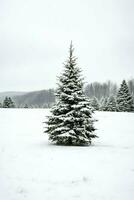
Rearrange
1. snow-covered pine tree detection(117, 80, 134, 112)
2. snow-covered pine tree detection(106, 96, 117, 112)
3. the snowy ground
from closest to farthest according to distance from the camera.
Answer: the snowy ground < snow-covered pine tree detection(117, 80, 134, 112) < snow-covered pine tree detection(106, 96, 117, 112)

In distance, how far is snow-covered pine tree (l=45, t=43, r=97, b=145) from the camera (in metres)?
14.7

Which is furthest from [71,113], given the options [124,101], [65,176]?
[124,101]

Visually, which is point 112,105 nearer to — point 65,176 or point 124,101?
point 124,101

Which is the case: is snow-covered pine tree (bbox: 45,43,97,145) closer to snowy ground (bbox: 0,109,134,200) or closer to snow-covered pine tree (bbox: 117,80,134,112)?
snowy ground (bbox: 0,109,134,200)

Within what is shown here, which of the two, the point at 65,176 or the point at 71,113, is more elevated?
the point at 71,113

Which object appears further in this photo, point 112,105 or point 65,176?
point 112,105

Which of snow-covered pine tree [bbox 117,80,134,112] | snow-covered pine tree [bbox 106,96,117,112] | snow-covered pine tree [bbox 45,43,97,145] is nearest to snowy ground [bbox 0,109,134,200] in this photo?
snow-covered pine tree [bbox 45,43,97,145]

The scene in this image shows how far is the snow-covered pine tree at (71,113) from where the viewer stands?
14.7m

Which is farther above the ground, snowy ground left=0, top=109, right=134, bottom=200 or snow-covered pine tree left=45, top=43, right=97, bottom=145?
snow-covered pine tree left=45, top=43, right=97, bottom=145

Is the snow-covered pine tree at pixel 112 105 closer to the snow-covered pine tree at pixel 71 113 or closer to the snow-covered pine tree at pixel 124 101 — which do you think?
the snow-covered pine tree at pixel 124 101

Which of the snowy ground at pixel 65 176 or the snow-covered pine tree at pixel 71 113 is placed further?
the snow-covered pine tree at pixel 71 113

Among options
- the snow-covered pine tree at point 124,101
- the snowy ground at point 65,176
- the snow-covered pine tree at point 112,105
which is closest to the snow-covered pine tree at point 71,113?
the snowy ground at point 65,176

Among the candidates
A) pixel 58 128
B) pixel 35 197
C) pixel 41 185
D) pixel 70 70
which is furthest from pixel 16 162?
pixel 70 70

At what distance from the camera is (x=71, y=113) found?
14.9 m
